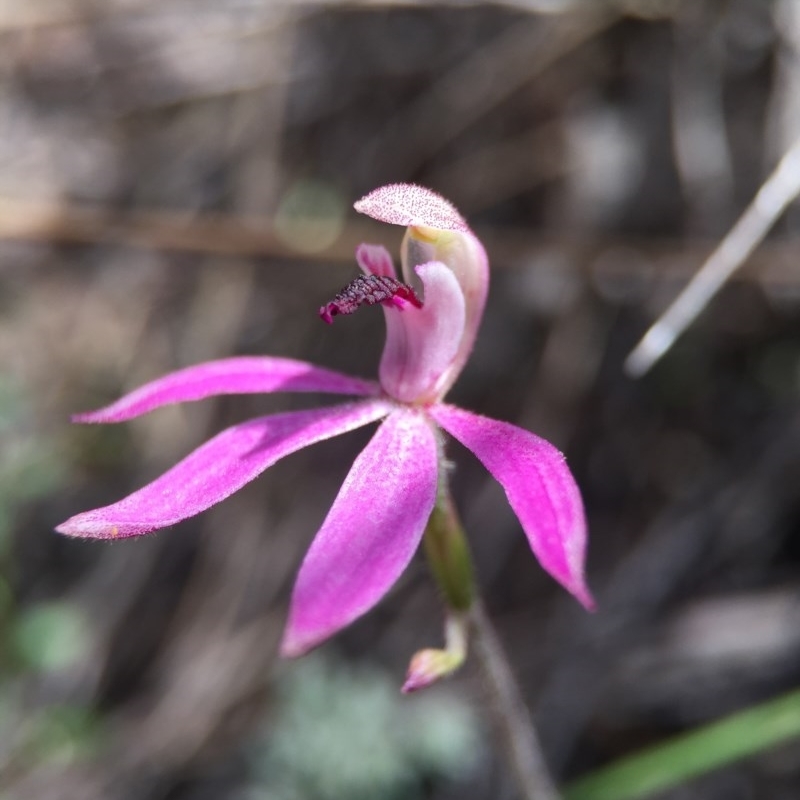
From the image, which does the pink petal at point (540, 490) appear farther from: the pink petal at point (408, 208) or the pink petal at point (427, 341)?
the pink petal at point (408, 208)

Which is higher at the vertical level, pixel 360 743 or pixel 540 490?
pixel 540 490

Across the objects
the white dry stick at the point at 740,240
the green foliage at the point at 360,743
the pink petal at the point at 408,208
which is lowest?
the green foliage at the point at 360,743

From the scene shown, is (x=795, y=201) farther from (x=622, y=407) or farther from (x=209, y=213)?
(x=209, y=213)

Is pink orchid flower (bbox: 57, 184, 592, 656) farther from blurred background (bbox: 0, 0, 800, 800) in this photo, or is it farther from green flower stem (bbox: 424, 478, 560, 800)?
blurred background (bbox: 0, 0, 800, 800)

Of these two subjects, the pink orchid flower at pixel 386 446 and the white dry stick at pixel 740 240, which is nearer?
the pink orchid flower at pixel 386 446

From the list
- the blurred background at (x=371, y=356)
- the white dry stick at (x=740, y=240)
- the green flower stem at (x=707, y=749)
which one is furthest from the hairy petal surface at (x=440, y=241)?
the blurred background at (x=371, y=356)

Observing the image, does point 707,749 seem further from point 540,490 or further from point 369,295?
point 369,295

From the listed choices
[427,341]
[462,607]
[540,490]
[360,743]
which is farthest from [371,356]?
[540,490]
